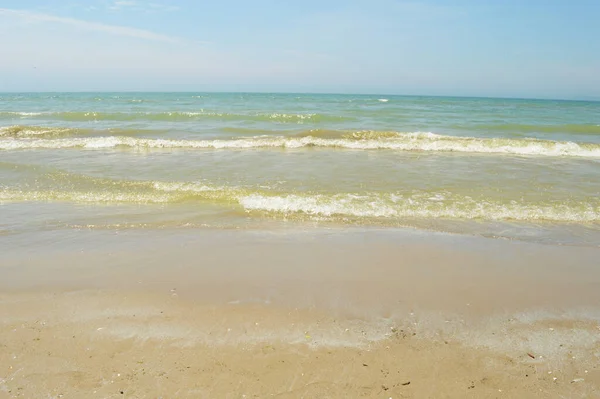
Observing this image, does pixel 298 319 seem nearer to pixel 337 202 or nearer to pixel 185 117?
pixel 337 202

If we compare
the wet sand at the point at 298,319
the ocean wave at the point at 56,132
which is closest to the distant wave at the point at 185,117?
the ocean wave at the point at 56,132

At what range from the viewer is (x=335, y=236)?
611 centimetres

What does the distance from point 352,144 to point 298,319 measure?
13138 millimetres

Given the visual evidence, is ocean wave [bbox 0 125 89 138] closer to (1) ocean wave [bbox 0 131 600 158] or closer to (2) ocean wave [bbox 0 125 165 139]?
(2) ocean wave [bbox 0 125 165 139]

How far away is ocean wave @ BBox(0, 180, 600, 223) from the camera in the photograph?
23.4ft

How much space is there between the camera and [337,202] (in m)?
7.75

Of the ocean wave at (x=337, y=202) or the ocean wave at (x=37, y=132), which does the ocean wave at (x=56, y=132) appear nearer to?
the ocean wave at (x=37, y=132)

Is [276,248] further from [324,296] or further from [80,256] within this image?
[80,256]

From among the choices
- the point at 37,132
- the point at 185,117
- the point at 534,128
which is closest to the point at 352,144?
the point at 534,128

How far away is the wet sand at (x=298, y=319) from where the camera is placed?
9.82 ft

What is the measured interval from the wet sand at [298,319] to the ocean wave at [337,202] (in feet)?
4.64

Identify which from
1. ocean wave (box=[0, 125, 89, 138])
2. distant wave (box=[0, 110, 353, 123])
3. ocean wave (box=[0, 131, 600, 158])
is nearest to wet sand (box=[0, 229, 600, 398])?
ocean wave (box=[0, 131, 600, 158])

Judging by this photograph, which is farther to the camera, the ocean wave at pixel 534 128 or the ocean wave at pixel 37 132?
the ocean wave at pixel 534 128

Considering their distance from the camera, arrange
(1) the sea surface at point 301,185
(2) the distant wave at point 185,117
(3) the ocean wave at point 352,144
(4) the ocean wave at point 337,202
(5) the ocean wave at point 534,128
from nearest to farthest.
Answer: (1) the sea surface at point 301,185, (4) the ocean wave at point 337,202, (3) the ocean wave at point 352,144, (5) the ocean wave at point 534,128, (2) the distant wave at point 185,117
